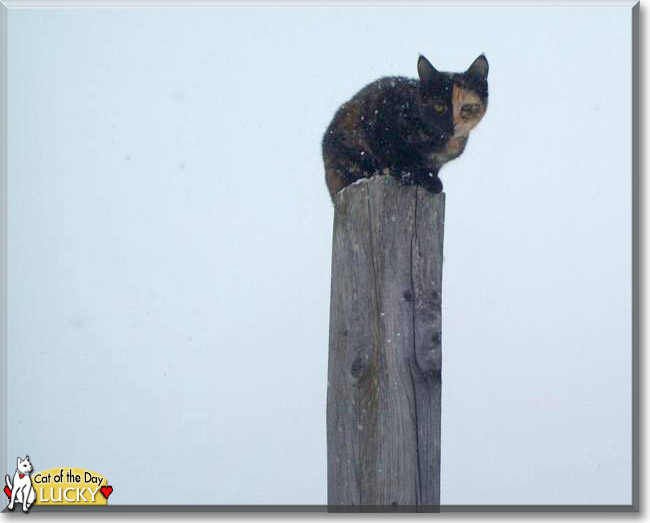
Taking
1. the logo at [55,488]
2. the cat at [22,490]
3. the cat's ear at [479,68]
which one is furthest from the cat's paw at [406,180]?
the cat at [22,490]

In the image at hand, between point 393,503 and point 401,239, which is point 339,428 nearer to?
point 393,503

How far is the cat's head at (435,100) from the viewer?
357 cm

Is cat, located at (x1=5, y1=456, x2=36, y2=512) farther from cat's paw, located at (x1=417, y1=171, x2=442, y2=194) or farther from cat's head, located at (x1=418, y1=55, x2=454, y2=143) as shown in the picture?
cat's head, located at (x1=418, y1=55, x2=454, y2=143)

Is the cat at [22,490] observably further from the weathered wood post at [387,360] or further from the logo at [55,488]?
the weathered wood post at [387,360]

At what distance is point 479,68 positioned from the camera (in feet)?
12.2

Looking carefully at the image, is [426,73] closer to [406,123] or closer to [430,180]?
[406,123]

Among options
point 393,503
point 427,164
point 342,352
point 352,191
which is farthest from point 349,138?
point 393,503

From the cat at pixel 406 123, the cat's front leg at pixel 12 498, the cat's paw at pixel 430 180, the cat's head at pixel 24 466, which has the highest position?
the cat at pixel 406 123

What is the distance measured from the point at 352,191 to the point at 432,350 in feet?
1.94

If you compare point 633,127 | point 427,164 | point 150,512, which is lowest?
point 150,512

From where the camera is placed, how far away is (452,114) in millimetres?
3623

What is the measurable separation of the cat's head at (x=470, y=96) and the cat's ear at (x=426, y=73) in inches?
4.5

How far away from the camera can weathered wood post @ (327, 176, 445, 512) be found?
214 cm

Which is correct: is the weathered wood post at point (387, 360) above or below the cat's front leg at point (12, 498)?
above
